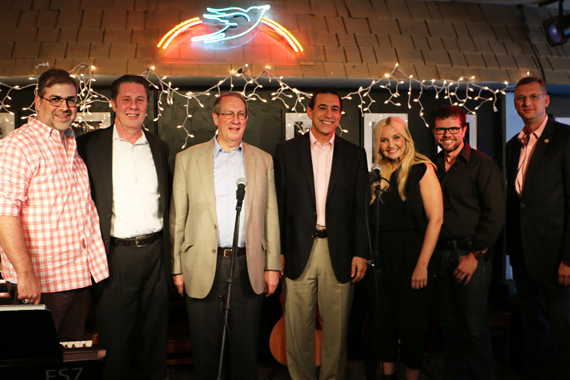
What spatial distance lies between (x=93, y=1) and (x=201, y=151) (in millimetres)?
2318

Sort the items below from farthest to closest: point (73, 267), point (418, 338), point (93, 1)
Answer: point (93, 1) < point (418, 338) < point (73, 267)

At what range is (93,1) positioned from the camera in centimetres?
392

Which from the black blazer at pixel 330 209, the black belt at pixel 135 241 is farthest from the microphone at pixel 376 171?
the black belt at pixel 135 241

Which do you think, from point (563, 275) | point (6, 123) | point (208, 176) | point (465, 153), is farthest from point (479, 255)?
point (6, 123)

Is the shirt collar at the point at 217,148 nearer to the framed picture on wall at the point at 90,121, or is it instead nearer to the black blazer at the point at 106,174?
the black blazer at the point at 106,174

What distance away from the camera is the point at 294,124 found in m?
4.35

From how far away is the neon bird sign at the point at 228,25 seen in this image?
3.80 meters

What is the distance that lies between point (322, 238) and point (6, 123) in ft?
11.1

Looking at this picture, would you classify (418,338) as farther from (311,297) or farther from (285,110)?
(285,110)

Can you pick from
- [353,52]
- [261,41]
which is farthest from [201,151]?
[353,52]

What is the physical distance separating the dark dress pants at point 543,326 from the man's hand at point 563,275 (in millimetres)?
79

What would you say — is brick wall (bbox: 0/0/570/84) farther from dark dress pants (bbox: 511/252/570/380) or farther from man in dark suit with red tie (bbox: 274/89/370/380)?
dark dress pants (bbox: 511/252/570/380)

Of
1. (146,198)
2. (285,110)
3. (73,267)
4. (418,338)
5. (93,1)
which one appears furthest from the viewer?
(285,110)

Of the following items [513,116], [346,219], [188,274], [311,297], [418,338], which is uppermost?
[513,116]
